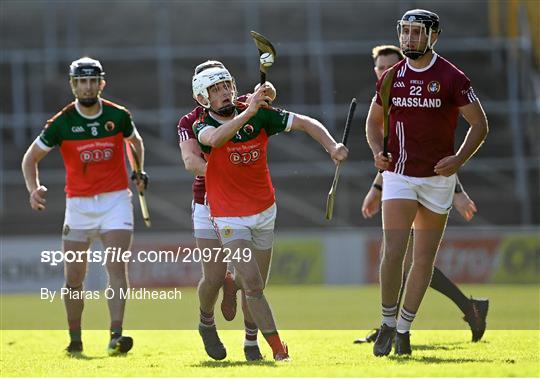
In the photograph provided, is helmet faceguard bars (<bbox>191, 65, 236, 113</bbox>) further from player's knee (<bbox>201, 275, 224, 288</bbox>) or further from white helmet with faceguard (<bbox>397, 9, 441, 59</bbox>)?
player's knee (<bbox>201, 275, 224, 288</bbox>)

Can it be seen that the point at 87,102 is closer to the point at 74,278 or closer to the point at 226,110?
the point at 74,278

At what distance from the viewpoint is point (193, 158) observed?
329 inches

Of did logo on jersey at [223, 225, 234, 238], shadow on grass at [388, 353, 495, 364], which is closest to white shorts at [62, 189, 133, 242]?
did logo on jersey at [223, 225, 234, 238]

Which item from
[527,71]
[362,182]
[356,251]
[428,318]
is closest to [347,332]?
[428,318]

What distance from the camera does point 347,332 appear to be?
452 inches

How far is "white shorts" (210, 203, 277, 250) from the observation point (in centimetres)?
830

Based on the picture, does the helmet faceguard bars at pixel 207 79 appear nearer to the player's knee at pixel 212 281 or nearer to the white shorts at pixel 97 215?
the player's knee at pixel 212 281

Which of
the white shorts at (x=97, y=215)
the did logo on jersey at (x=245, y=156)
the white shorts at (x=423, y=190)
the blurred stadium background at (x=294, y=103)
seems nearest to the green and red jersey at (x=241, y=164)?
the did logo on jersey at (x=245, y=156)

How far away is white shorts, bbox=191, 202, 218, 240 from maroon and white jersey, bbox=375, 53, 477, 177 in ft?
4.46

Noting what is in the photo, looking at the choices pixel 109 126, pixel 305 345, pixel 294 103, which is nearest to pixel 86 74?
pixel 109 126

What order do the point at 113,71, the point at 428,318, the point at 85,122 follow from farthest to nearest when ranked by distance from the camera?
the point at 113,71 < the point at 428,318 < the point at 85,122

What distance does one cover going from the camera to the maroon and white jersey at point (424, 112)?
27.9 ft

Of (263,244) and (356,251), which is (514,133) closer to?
(356,251)

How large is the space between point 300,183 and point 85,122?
1373cm
